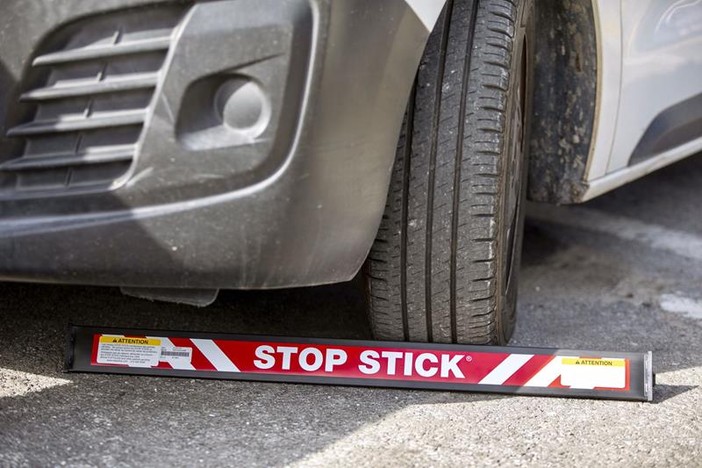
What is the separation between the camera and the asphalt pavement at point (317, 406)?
233 centimetres

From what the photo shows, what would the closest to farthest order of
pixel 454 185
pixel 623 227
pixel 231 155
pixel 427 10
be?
pixel 231 155
pixel 427 10
pixel 454 185
pixel 623 227

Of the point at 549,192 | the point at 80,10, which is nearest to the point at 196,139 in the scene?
the point at 80,10

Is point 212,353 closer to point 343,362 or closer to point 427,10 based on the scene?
point 343,362

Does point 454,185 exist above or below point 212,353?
above

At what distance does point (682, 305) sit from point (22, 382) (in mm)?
1918

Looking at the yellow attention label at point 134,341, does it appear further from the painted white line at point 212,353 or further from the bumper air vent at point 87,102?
the bumper air vent at point 87,102

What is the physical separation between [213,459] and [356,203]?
58 centimetres

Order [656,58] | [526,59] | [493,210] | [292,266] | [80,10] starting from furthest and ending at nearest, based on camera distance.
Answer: [656,58] < [526,59] < [493,210] < [292,266] < [80,10]

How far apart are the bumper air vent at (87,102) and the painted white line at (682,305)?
6.17ft

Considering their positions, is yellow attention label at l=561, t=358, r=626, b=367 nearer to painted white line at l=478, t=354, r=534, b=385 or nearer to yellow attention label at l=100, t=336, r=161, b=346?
painted white line at l=478, t=354, r=534, b=385

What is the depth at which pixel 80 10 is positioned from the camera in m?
2.10

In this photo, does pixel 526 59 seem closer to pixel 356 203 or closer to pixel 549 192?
pixel 549 192

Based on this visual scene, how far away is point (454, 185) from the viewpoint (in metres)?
2.49

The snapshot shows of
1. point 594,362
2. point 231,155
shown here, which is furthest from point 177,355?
point 594,362
